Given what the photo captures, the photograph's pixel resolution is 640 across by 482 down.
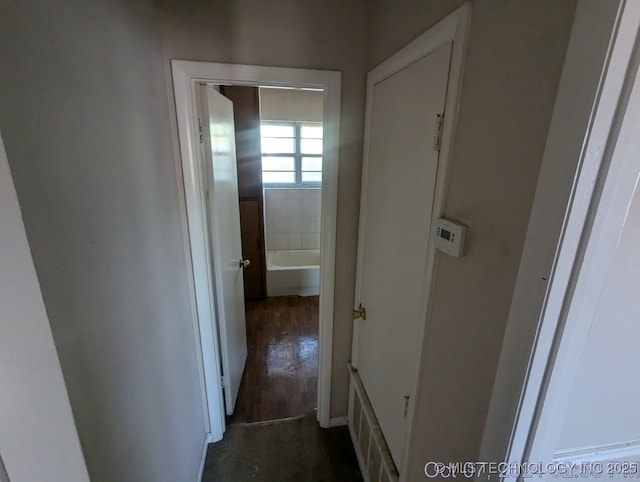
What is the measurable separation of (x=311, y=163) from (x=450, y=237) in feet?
11.4

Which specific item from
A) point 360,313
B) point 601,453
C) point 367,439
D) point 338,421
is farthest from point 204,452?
point 601,453

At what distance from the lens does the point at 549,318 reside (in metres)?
0.51

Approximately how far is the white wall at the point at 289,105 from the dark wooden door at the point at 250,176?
98cm

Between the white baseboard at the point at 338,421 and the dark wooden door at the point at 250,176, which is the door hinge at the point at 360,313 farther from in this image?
the dark wooden door at the point at 250,176

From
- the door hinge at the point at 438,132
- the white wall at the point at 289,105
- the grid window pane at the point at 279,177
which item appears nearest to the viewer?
the door hinge at the point at 438,132

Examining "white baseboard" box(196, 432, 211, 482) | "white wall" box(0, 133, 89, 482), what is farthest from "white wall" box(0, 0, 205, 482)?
"white baseboard" box(196, 432, 211, 482)

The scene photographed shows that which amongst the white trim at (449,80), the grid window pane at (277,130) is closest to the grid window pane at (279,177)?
the grid window pane at (277,130)

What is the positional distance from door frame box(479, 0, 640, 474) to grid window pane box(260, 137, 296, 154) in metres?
3.74

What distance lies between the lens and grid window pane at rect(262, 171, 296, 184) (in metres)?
3.98

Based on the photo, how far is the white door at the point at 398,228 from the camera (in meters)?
0.90

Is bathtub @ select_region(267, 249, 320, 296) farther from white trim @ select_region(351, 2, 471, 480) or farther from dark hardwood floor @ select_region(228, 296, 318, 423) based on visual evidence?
white trim @ select_region(351, 2, 471, 480)

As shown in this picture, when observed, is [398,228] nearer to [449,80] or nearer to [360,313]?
[449,80]

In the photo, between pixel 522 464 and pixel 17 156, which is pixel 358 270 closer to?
pixel 522 464

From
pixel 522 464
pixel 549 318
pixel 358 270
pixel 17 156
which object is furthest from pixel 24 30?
pixel 358 270
